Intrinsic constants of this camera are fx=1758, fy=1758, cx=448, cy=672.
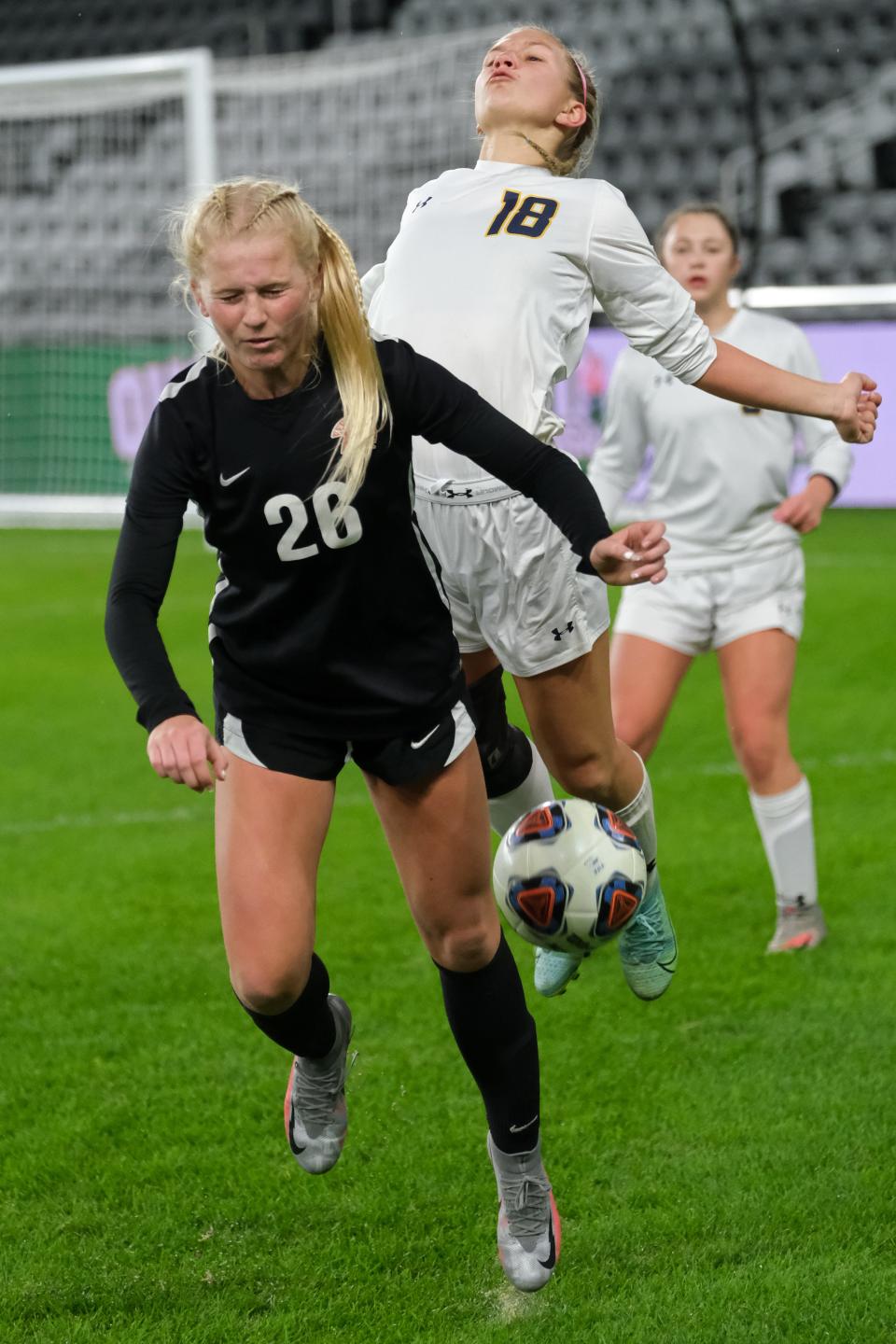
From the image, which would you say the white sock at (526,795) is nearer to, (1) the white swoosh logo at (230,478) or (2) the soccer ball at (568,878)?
(2) the soccer ball at (568,878)

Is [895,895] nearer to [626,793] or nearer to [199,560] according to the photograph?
[626,793]

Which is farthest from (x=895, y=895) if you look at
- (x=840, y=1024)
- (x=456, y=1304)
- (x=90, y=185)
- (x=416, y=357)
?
(x=90, y=185)

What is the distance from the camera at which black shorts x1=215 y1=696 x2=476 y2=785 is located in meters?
3.17

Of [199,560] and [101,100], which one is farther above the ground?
[101,100]

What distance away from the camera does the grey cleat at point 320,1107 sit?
11.7 feet

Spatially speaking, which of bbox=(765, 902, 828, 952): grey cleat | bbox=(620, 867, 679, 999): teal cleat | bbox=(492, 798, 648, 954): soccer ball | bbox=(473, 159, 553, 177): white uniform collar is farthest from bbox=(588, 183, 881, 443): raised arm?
bbox=(765, 902, 828, 952): grey cleat

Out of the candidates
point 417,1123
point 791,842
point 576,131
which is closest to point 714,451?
point 791,842

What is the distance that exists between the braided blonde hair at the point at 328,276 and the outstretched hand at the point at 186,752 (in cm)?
48

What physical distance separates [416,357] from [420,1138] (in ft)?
6.19

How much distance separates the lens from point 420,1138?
4.05 meters

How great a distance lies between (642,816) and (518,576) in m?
0.73

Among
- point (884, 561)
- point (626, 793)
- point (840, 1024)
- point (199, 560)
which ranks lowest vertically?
point (199, 560)

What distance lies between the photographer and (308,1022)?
344 centimetres

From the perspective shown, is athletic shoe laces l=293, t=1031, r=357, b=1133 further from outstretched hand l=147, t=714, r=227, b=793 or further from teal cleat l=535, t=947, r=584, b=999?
outstretched hand l=147, t=714, r=227, b=793
